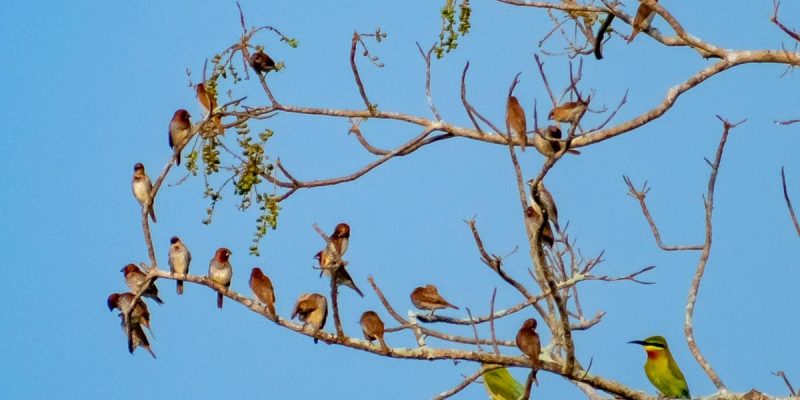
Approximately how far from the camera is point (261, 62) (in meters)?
8.20

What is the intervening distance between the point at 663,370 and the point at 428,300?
1923 mm

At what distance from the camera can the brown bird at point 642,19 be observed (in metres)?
8.66

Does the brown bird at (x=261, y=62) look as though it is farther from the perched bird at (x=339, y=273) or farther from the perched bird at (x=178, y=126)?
the perched bird at (x=339, y=273)

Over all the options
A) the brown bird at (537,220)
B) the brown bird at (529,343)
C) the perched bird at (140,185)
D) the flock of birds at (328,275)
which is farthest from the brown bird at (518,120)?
the perched bird at (140,185)

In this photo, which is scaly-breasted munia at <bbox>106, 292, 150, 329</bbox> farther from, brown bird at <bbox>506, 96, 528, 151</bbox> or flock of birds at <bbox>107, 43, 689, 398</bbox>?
brown bird at <bbox>506, 96, 528, 151</bbox>

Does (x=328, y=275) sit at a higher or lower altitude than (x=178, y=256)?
lower

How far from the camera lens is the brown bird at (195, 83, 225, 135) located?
7.65 m

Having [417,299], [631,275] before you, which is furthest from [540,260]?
[417,299]

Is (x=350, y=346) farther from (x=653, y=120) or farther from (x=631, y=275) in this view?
(x=653, y=120)

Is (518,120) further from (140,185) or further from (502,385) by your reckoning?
(140,185)

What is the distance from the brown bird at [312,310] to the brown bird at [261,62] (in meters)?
1.56

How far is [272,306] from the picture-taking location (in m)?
7.35

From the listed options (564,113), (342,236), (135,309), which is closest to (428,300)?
(342,236)

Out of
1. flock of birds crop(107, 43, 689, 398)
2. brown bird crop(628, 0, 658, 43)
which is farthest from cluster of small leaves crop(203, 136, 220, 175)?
brown bird crop(628, 0, 658, 43)
